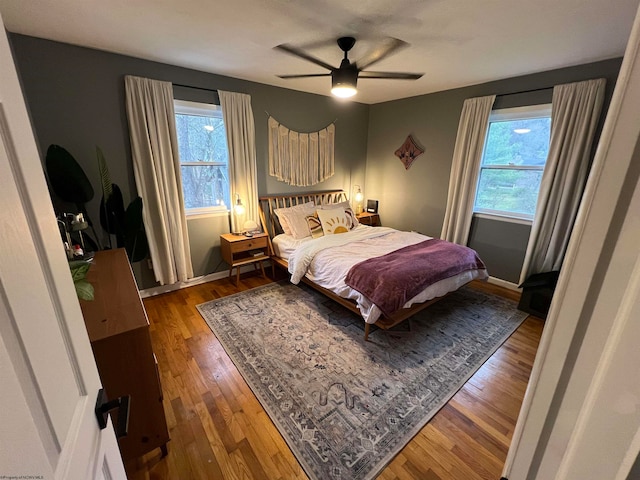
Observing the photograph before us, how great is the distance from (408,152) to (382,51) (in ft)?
7.05

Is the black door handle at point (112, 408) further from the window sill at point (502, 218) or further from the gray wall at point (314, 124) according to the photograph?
the window sill at point (502, 218)

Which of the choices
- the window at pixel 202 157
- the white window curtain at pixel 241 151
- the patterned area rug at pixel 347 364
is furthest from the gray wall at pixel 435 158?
the window at pixel 202 157

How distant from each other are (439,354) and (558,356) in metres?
2.02

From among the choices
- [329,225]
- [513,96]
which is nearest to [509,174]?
[513,96]

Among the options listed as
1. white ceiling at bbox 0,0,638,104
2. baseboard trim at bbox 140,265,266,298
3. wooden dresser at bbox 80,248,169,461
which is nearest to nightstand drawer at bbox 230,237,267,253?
baseboard trim at bbox 140,265,266,298

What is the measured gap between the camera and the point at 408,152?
4.25 meters

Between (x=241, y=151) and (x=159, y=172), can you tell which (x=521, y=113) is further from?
(x=159, y=172)

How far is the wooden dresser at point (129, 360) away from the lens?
1.20 meters

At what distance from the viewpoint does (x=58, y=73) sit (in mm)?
2354

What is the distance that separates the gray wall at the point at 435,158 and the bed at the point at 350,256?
0.75 metres

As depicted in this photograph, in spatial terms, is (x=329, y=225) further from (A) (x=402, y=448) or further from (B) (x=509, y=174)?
(A) (x=402, y=448)

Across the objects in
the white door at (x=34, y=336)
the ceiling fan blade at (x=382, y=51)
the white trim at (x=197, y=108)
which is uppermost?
the ceiling fan blade at (x=382, y=51)

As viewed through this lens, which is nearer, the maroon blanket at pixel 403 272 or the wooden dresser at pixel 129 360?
the wooden dresser at pixel 129 360

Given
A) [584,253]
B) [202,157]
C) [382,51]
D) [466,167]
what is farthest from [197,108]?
[584,253]
